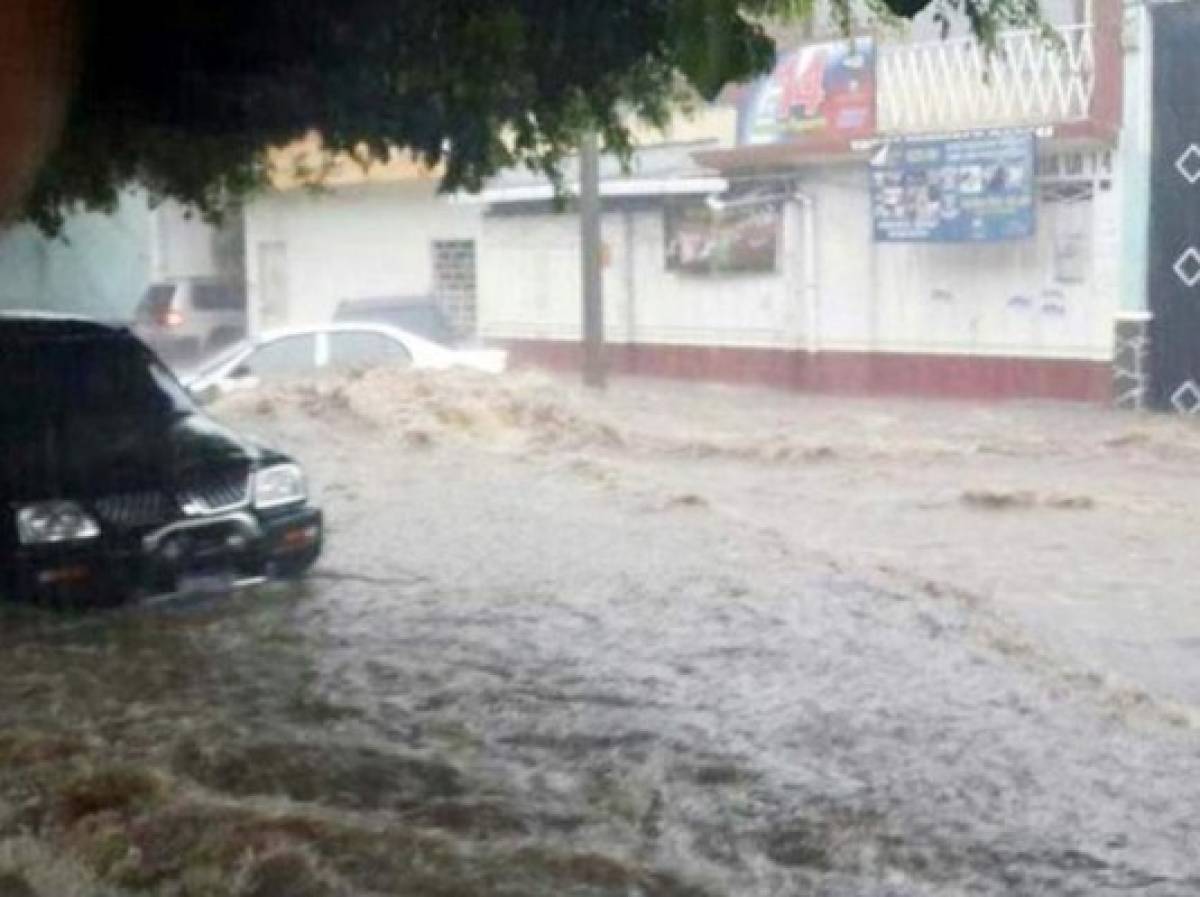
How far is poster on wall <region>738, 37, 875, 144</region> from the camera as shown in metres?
23.4

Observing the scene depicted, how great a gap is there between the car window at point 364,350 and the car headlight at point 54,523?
9.89 meters

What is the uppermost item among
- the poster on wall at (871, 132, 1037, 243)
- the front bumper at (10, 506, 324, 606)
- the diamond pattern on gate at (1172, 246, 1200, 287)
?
the poster on wall at (871, 132, 1037, 243)

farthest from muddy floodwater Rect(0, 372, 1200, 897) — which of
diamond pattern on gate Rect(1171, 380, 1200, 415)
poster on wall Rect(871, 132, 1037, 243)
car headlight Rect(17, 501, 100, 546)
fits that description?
poster on wall Rect(871, 132, 1037, 243)

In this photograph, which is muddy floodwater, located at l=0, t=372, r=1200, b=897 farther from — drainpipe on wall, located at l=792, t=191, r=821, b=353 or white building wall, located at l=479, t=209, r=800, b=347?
white building wall, located at l=479, t=209, r=800, b=347

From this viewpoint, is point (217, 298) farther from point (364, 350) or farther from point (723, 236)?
point (364, 350)

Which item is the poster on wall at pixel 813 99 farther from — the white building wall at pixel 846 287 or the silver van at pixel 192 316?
the silver van at pixel 192 316

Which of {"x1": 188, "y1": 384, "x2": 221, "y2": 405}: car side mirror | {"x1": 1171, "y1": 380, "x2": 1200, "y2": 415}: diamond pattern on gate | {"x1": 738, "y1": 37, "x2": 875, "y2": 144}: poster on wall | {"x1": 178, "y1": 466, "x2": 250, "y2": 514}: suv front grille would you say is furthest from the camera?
{"x1": 738, "y1": 37, "x2": 875, "y2": 144}: poster on wall

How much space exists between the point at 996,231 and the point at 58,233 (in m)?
12.2

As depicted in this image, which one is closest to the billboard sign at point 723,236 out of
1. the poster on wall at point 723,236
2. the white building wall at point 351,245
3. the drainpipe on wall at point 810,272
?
the poster on wall at point 723,236

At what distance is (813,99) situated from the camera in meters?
23.9

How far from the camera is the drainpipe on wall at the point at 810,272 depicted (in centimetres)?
2486

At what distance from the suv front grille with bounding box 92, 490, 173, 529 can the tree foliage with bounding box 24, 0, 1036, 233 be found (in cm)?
118

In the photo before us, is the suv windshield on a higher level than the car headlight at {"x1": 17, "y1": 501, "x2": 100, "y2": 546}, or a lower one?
higher

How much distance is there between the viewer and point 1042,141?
21.8 meters
